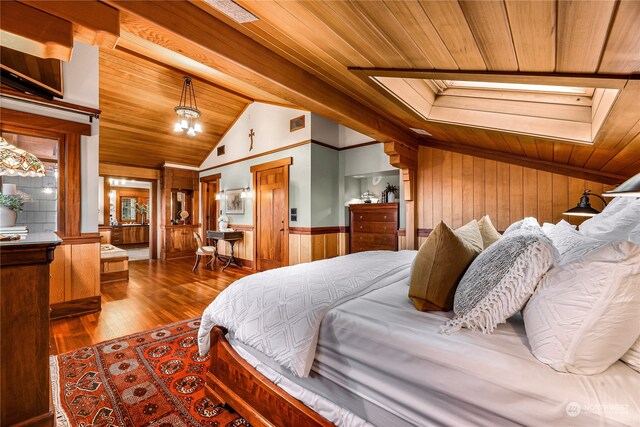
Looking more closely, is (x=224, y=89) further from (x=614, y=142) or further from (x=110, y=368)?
(x=614, y=142)

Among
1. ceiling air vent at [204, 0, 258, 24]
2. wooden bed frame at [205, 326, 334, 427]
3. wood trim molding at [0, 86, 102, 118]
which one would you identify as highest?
wood trim molding at [0, 86, 102, 118]

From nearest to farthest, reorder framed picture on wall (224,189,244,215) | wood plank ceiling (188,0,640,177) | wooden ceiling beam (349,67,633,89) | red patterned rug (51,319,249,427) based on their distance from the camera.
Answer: wood plank ceiling (188,0,640,177) → wooden ceiling beam (349,67,633,89) → red patterned rug (51,319,249,427) → framed picture on wall (224,189,244,215)

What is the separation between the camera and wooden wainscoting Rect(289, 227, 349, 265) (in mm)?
4773

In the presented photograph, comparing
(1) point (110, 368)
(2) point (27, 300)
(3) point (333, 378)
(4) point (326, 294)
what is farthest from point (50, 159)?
(3) point (333, 378)

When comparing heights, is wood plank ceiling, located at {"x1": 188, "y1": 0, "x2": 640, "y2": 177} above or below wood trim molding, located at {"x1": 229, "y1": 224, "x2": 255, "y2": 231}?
above

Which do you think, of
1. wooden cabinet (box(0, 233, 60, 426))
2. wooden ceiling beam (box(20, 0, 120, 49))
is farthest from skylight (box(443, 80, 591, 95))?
wooden cabinet (box(0, 233, 60, 426))

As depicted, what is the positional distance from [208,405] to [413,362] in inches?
56.1

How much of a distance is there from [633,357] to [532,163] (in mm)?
2912

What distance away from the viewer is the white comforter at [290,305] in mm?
1242

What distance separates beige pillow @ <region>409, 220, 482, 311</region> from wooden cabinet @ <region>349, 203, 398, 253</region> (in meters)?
3.22

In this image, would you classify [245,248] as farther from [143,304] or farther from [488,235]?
[488,235]

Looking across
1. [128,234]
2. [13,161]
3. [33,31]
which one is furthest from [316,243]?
[128,234]

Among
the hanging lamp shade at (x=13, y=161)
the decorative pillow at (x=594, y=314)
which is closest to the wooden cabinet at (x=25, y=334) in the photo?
the hanging lamp shade at (x=13, y=161)

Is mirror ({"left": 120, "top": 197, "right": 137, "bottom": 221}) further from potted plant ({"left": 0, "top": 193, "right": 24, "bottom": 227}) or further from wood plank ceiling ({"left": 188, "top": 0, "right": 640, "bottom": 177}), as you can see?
wood plank ceiling ({"left": 188, "top": 0, "right": 640, "bottom": 177})
